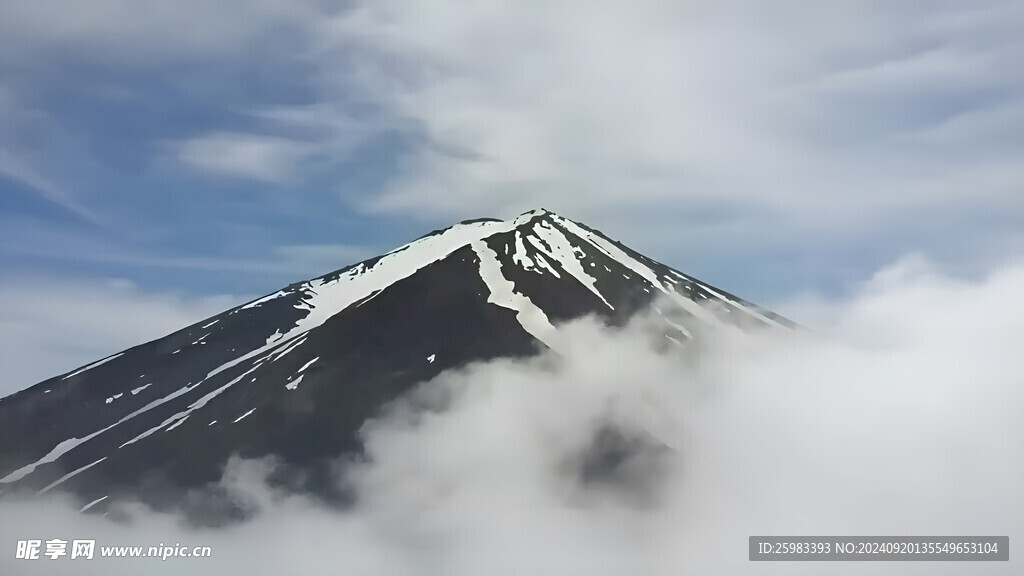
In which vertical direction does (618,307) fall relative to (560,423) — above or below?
above

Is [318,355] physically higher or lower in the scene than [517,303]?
lower

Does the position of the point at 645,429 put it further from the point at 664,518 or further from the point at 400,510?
the point at 400,510

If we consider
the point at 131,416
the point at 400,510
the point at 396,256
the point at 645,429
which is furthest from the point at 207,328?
the point at 645,429

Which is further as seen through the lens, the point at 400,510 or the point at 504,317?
the point at 504,317

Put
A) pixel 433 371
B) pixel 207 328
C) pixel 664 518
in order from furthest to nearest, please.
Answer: pixel 207 328 < pixel 433 371 < pixel 664 518

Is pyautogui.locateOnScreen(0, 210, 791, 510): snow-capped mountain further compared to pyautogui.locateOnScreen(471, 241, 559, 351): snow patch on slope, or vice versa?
pyautogui.locateOnScreen(471, 241, 559, 351): snow patch on slope

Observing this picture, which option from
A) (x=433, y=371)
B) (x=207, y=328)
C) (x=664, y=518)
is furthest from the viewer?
(x=207, y=328)

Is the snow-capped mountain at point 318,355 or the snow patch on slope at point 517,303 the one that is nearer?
the snow-capped mountain at point 318,355

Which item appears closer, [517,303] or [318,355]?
[318,355]
